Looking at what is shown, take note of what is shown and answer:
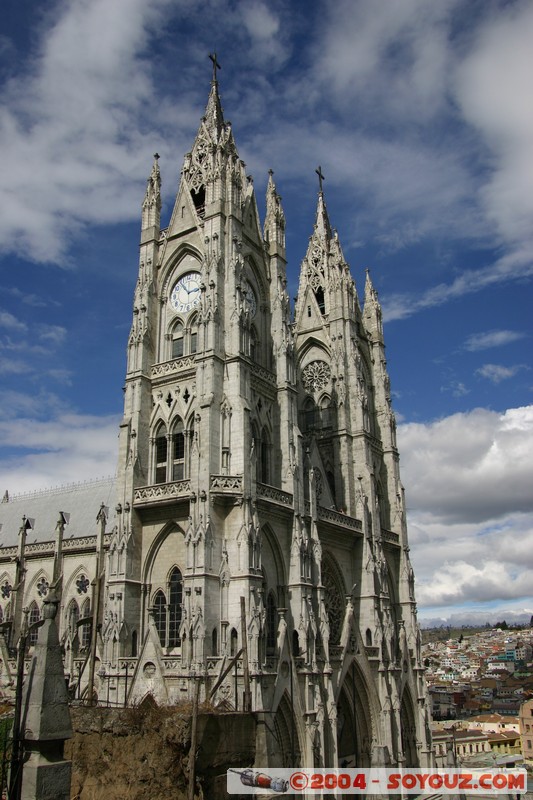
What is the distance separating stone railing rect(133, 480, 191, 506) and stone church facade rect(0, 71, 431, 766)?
86 mm

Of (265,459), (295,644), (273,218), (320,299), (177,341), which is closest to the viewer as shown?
(295,644)

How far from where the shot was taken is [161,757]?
1747 centimetres

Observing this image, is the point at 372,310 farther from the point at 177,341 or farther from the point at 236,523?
the point at 236,523

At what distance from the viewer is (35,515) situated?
50.3 m

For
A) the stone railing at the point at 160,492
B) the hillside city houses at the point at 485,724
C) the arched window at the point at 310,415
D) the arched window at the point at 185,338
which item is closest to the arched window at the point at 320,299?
the arched window at the point at 310,415

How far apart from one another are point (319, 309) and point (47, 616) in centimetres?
4399

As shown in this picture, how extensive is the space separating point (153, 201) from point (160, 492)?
696 inches

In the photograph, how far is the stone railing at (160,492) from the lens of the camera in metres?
31.4

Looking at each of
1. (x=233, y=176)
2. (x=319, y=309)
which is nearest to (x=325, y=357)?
(x=319, y=309)

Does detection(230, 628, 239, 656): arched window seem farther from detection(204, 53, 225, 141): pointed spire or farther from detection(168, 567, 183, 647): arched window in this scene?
detection(204, 53, 225, 141): pointed spire

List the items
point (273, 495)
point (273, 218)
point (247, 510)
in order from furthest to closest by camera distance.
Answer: point (273, 218)
point (273, 495)
point (247, 510)

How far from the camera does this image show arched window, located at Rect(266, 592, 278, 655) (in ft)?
106

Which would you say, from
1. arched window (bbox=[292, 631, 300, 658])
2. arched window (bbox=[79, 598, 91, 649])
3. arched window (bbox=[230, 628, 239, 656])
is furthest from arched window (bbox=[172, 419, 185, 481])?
arched window (bbox=[79, 598, 91, 649])

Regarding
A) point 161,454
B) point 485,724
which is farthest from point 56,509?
point 485,724
